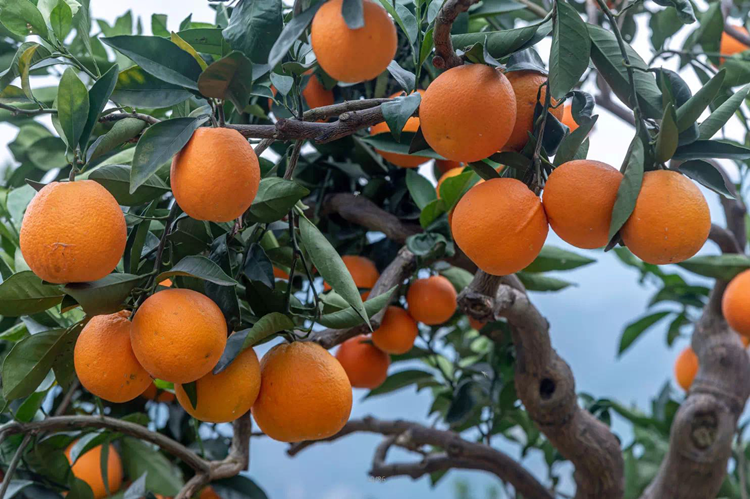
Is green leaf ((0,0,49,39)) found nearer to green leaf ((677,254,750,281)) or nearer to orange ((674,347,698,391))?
green leaf ((677,254,750,281))

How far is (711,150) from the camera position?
0.63 metres

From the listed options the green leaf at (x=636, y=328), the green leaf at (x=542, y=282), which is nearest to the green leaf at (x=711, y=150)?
the green leaf at (x=542, y=282)

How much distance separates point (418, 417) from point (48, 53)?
237 centimetres

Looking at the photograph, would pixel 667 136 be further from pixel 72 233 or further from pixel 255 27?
pixel 72 233

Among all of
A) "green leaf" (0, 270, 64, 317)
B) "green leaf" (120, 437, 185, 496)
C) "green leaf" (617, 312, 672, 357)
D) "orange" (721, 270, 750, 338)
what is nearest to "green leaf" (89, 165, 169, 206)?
"green leaf" (0, 270, 64, 317)

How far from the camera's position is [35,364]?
2.35ft

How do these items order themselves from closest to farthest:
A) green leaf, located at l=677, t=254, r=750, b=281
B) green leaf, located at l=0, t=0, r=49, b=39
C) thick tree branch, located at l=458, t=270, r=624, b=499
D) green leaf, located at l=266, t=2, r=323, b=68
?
green leaf, located at l=266, t=2, r=323, b=68 < green leaf, located at l=0, t=0, r=49, b=39 < thick tree branch, located at l=458, t=270, r=624, b=499 < green leaf, located at l=677, t=254, r=750, b=281

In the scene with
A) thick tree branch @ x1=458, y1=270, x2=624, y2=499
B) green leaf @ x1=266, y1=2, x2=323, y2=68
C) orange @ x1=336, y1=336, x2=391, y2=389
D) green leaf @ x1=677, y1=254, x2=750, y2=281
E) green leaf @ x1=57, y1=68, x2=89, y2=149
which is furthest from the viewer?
green leaf @ x1=677, y1=254, x2=750, y2=281

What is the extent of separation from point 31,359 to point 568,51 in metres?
0.62

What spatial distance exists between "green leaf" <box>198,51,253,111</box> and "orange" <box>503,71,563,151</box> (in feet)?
0.87

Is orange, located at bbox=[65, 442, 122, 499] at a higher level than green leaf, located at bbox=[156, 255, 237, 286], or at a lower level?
lower

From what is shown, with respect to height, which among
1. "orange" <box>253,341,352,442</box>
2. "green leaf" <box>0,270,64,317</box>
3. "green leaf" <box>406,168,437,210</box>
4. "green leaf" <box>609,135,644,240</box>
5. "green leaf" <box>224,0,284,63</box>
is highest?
"green leaf" <box>224,0,284,63</box>

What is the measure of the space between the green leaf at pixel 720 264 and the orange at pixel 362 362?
0.68m

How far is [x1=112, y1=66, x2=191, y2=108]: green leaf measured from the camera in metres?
0.62
